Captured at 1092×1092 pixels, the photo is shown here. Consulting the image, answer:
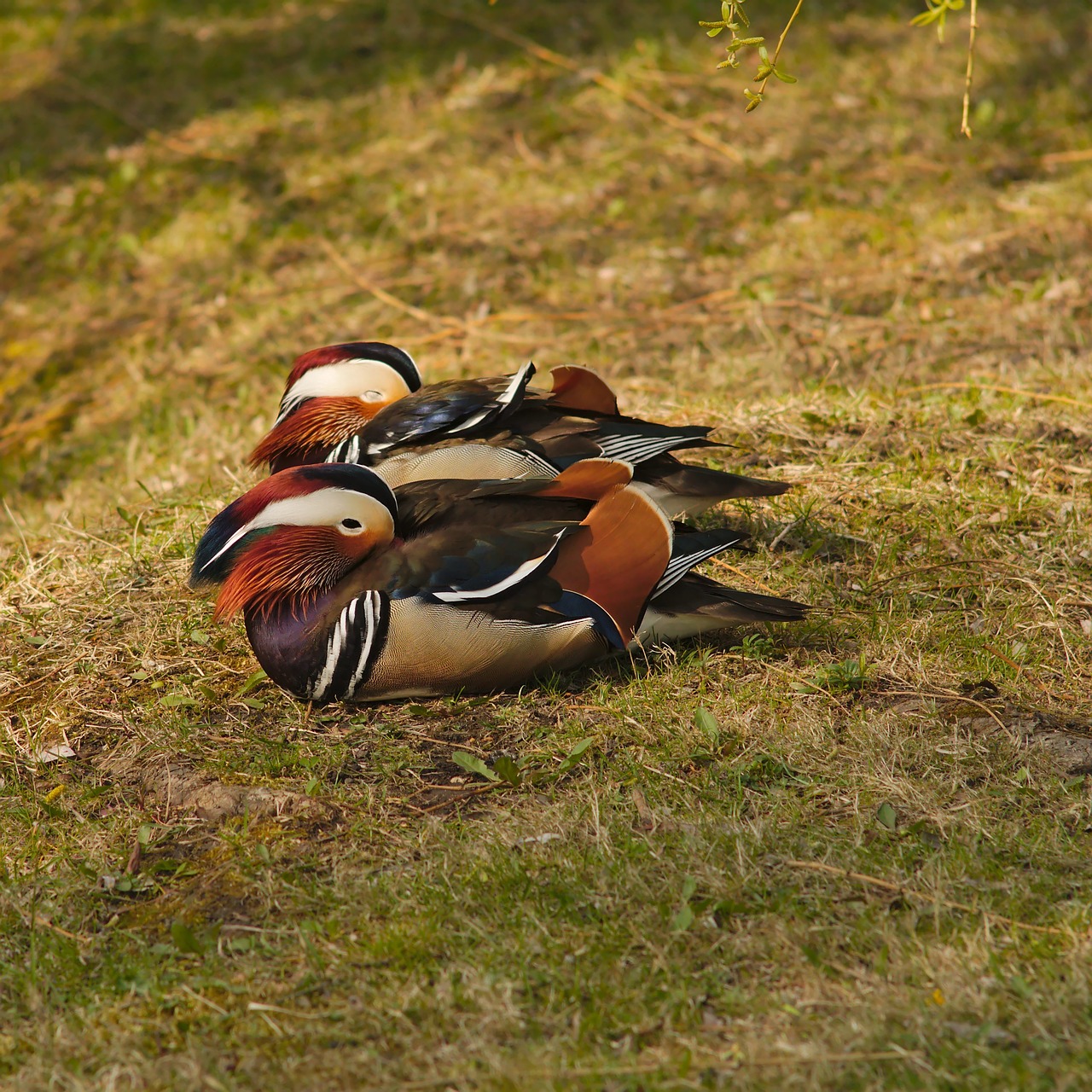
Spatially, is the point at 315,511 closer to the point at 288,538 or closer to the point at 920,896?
the point at 288,538

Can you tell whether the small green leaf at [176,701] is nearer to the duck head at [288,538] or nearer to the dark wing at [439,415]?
the duck head at [288,538]

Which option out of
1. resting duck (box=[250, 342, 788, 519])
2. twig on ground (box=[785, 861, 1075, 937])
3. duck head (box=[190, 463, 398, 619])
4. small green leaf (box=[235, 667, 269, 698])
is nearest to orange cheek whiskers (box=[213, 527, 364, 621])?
duck head (box=[190, 463, 398, 619])

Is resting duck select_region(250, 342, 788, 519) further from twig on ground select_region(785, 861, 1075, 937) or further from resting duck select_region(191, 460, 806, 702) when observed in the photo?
twig on ground select_region(785, 861, 1075, 937)

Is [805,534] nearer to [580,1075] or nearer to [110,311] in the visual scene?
[580,1075]

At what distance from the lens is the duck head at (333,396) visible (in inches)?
149

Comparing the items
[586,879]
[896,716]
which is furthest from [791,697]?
[586,879]

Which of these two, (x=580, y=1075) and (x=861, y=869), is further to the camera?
(x=861, y=869)

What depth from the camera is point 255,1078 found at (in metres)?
1.99

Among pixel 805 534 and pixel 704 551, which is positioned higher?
pixel 704 551

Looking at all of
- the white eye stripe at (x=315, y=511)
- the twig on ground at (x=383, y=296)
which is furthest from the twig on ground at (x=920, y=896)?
the twig on ground at (x=383, y=296)

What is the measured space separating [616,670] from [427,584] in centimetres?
59

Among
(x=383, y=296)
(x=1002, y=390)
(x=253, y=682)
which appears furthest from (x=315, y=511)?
(x=383, y=296)

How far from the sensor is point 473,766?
2.74 metres

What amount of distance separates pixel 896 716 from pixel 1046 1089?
108 centimetres
